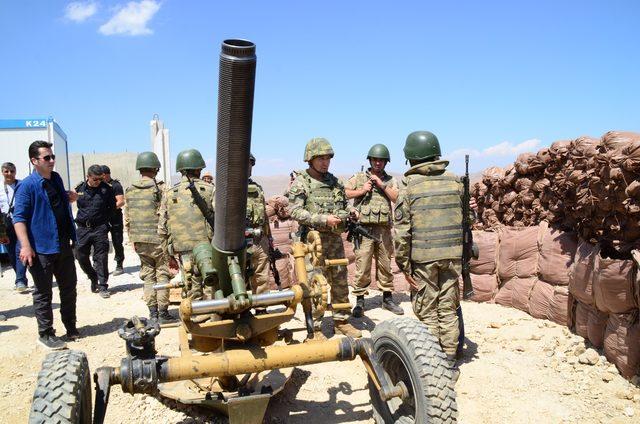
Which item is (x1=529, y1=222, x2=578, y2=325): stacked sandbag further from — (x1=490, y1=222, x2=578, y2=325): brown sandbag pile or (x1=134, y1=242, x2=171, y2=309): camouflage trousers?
(x1=134, y1=242, x2=171, y2=309): camouflage trousers

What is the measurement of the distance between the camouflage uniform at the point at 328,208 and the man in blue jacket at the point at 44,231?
248 centimetres

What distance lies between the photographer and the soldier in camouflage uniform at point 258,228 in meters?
5.81

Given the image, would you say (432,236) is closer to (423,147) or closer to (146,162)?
(423,147)

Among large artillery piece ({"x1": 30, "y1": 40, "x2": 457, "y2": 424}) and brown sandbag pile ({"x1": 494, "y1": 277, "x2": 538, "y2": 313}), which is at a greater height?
large artillery piece ({"x1": 30, "y1": 40, "x2": 457, "y2": 424})

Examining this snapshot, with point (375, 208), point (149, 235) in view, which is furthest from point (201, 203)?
point (375, 208)

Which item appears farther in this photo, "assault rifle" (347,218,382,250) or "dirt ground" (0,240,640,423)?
"assault rifle" (347,218,382,250)

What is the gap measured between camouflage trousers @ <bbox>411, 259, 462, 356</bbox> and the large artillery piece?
1.25 metres

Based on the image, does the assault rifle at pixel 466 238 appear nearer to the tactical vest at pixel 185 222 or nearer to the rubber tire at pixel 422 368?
the rubber tire at pixel 422 368

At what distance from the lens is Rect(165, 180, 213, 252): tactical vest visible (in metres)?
5.32

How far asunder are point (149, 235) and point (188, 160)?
4.55 ft

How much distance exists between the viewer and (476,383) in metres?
4.34

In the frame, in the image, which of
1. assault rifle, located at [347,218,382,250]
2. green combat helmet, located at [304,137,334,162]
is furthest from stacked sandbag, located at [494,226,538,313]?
green combat helmet, located at [304,137,334,162]

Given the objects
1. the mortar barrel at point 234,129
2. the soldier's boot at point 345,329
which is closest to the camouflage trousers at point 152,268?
the soldier's boot at point 345,329

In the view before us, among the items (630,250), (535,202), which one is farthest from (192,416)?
(535,202)
